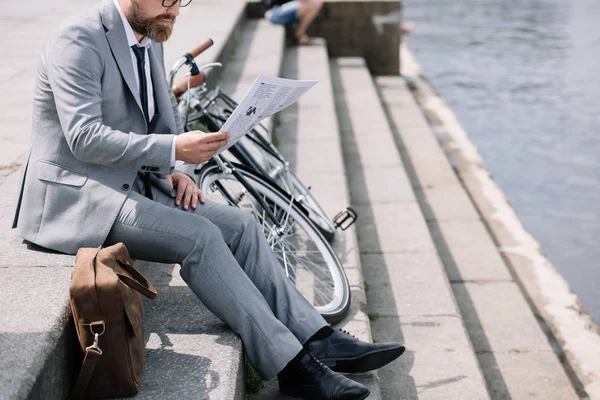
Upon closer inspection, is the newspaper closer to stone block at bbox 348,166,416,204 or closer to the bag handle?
the bag handle

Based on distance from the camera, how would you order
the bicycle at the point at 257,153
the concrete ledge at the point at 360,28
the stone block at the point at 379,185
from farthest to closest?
the concrete ledge at the point at 360,28 → the stone block at the point at 379,185 → the bicycle at the point at 257,153

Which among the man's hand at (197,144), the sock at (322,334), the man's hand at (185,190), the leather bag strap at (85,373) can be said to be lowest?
the sock at (322,334)

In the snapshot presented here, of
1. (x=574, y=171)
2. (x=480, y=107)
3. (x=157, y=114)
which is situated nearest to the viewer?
(x=157, y=114)

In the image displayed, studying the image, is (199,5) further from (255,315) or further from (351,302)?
(255,315)

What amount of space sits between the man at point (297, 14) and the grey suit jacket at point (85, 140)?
7.97 meters

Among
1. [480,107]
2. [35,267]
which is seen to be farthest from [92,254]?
[480,107]

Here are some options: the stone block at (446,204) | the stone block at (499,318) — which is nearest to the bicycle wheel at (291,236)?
the stone block at (499,318)

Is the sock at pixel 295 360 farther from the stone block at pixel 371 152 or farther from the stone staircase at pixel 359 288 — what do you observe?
the stone block at pixel 371 152

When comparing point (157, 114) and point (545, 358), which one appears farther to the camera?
point (545, 358)

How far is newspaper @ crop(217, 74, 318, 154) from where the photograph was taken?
2.97 metres

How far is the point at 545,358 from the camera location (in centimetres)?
457

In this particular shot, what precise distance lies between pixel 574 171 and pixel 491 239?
2.25 m

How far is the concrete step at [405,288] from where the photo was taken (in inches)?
155

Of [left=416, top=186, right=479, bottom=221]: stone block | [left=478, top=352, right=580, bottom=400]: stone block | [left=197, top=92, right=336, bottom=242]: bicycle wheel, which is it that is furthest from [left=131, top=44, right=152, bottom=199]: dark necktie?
[left=416, top=186, right=479, bottom=221]: stone block
